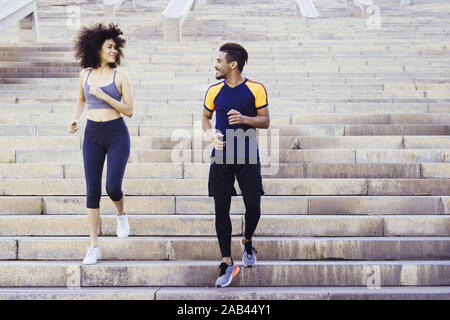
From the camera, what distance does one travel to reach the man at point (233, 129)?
397 cm

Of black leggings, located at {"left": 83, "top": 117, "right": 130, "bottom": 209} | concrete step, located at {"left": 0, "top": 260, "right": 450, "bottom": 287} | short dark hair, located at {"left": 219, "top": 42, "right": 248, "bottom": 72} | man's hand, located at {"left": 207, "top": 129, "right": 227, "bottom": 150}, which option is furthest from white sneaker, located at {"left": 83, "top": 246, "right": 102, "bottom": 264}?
short dark hair, located at {"left": 219, "top": 42, "right": 248, "bottom": 72}

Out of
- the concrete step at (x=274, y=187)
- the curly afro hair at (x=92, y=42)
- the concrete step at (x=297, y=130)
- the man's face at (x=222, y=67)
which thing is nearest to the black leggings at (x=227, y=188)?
the man's face at (x=222, y=67)

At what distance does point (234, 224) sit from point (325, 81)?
4091 millimetres

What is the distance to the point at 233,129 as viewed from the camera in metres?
3.98

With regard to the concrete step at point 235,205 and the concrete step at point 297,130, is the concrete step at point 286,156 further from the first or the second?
the concrete step at point 235,205

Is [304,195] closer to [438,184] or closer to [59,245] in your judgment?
[438,184]

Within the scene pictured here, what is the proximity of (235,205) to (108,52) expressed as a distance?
1809mm

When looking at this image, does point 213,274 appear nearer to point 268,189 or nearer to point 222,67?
point 268,189

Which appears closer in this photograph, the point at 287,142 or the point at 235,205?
the point at 235,205

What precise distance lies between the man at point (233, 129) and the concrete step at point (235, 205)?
3.89ft

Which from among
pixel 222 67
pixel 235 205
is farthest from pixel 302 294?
pixel 222 67

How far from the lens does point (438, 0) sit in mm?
18219
